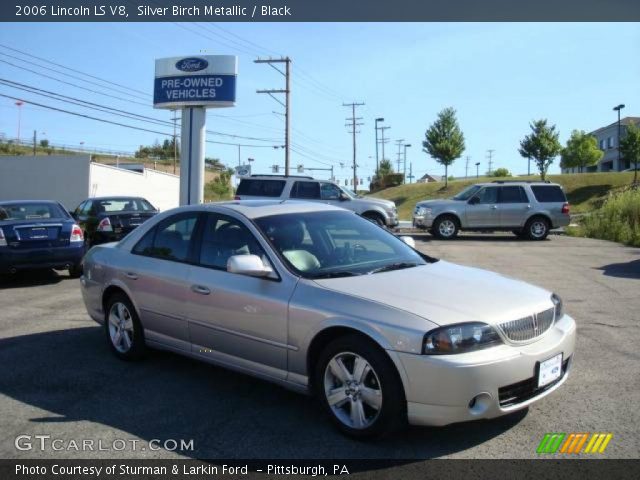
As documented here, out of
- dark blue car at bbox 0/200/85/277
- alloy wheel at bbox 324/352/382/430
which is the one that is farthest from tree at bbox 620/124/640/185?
alloy wheel at bbox 324/352/382/430

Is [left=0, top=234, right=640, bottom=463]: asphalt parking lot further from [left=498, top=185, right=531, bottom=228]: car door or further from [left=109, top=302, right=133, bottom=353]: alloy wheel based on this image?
[left=498, top=185, right=531, bottom=228]: car door

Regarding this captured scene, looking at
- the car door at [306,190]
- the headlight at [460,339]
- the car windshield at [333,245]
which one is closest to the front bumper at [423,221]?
the car door at [306,190]

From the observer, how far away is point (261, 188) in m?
19.5

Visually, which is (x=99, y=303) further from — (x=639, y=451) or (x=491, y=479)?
(x=639, y=451)

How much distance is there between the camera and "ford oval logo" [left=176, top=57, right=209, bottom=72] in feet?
85.9

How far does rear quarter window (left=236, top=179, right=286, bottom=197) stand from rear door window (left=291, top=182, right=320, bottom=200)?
16.5 inches

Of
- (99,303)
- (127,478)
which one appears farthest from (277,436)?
(99,303)

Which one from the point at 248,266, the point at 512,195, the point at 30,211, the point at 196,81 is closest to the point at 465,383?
the point at 248,266

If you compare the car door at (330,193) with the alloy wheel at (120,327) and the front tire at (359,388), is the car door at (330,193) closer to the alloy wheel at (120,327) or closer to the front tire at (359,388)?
the alloy wheel at (120,327)

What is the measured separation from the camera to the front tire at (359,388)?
374 cm

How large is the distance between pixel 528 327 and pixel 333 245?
5.55 feet

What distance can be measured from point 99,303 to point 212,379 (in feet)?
5.56

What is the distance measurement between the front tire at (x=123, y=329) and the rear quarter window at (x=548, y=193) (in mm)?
17321

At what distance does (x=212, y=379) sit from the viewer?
17.3 feet
